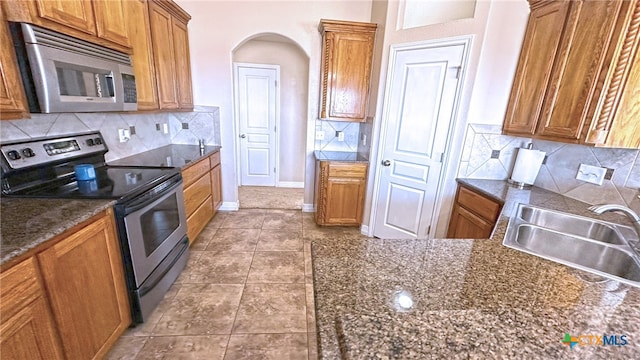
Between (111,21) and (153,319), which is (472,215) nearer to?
(153,319)

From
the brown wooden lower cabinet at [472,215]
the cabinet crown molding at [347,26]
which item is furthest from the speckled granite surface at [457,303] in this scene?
the cabinet crown molding at [347,26]

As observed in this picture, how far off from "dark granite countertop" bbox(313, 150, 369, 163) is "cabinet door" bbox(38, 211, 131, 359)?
2.11 meters

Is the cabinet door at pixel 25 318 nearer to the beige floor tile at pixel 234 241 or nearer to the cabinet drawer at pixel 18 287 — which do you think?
the cabinet drawer at pixel 18 287

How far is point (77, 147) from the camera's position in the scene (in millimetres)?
1917

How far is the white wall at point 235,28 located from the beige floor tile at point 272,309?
7.38ft

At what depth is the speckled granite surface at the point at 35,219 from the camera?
97 centimetres

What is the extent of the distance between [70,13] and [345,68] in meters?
2.35

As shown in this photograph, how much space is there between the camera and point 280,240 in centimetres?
296

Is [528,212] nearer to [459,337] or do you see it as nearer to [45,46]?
[459,337]

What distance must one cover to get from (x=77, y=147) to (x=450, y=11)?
336cm

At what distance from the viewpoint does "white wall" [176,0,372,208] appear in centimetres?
304

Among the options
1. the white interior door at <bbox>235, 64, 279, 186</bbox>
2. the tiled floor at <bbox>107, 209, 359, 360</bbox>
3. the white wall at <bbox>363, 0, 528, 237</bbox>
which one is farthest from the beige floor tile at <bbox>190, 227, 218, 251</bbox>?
the white wall at <bbox>363, 0, 528, 237</bbox>

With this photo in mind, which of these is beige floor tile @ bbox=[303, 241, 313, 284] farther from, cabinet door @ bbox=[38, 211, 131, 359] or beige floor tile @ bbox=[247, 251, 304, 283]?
cabinet door @ bbox=[38, 211, 131, 359]

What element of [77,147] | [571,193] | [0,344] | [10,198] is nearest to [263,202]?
[77,147]
